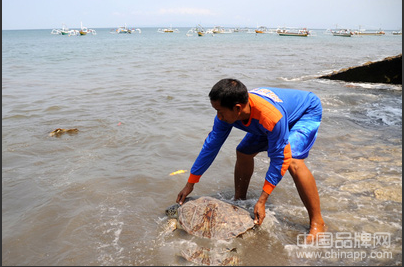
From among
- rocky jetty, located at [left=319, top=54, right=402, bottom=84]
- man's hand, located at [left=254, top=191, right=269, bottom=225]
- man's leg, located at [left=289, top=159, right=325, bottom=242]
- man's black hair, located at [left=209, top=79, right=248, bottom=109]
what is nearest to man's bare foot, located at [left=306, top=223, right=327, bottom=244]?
man's leg, located at [left=289, top=159, right=325, bottom=242]

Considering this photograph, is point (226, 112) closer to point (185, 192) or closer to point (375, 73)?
point (185, 192)

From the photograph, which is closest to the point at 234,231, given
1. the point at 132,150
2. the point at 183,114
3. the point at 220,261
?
the point at 220,261

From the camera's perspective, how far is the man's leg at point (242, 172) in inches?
128

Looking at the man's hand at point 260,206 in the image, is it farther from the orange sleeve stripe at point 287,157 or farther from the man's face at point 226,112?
the man's face at point 226,112

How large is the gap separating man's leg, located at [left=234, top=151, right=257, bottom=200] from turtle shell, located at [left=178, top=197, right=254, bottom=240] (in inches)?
20.0

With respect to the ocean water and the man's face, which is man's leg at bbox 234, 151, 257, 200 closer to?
the ocean water

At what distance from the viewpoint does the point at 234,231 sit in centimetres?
275

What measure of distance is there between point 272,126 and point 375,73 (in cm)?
1035

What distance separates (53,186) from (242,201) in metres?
2.37

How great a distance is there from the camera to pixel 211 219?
2.85m

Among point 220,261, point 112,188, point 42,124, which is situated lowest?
point 220,261

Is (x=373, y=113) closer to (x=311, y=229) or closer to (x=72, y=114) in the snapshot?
(x=311, y=229)

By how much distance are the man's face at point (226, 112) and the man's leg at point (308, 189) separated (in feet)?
2.25

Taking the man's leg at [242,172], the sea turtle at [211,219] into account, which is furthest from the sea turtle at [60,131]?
the man's leg at [242,172]
